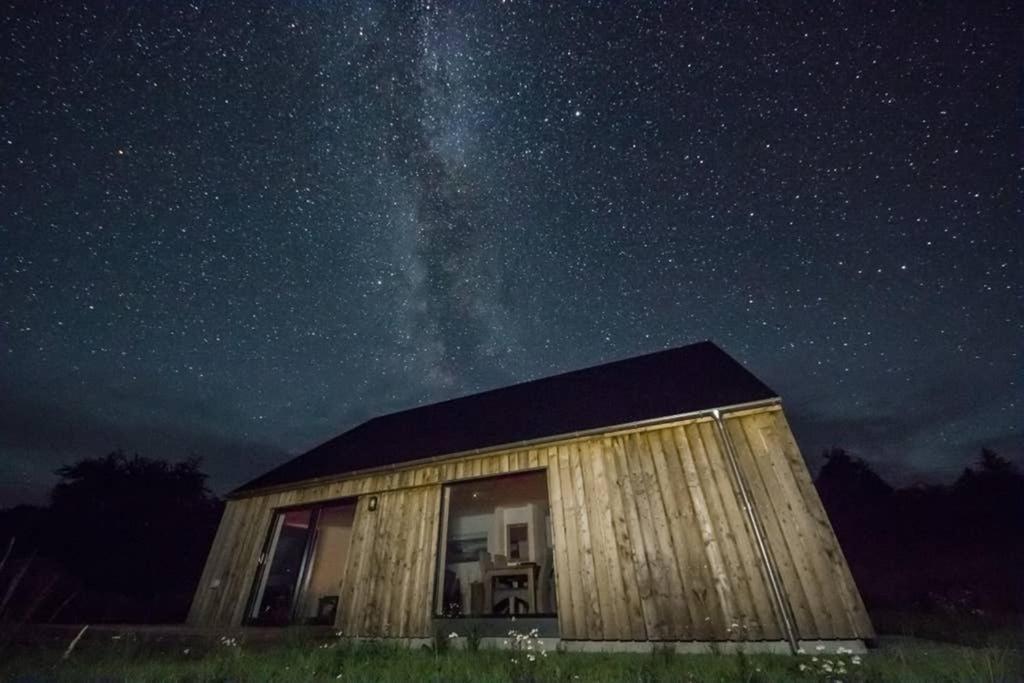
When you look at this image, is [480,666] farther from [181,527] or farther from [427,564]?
[181,527]

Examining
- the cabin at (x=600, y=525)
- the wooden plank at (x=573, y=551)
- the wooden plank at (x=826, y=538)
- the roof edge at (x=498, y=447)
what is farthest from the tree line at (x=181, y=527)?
the wooden plank at (x=573, y=551)

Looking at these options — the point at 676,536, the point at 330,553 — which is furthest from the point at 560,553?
the point at 330,553

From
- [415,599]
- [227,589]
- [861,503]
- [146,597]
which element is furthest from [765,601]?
[861,503]

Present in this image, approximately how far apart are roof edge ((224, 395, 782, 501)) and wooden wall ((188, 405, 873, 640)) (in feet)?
0.44

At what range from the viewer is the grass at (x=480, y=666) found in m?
3.58

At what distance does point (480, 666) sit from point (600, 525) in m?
2.92

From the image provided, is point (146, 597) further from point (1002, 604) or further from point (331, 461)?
point (1002, 604)

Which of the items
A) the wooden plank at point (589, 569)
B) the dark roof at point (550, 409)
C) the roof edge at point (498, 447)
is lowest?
the wooden plank at point (589, 569)

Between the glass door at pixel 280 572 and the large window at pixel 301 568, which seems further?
the large window at pixel 301 568

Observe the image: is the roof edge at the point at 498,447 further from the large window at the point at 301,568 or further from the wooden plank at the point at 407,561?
the wooden plank at the point at 407,561

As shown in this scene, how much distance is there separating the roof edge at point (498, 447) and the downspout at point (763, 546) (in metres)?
0.36

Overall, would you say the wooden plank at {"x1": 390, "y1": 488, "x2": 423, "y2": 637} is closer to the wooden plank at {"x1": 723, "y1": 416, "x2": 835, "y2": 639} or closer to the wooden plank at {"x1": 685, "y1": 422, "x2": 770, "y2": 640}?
the wooden plank at {"x1": 685, "y1": 422, "x2": 770, "y2": 640}

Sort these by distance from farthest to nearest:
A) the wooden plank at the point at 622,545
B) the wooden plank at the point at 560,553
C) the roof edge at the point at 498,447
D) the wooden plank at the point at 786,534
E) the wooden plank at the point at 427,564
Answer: the wooden plank at the point at 427,564, the roof edge at the point at 498,447, the wooden plank at the point at 560,553, the wooden plank at the point at 622,545, the wooden plank at the point at 786,534

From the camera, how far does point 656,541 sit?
6316mm
